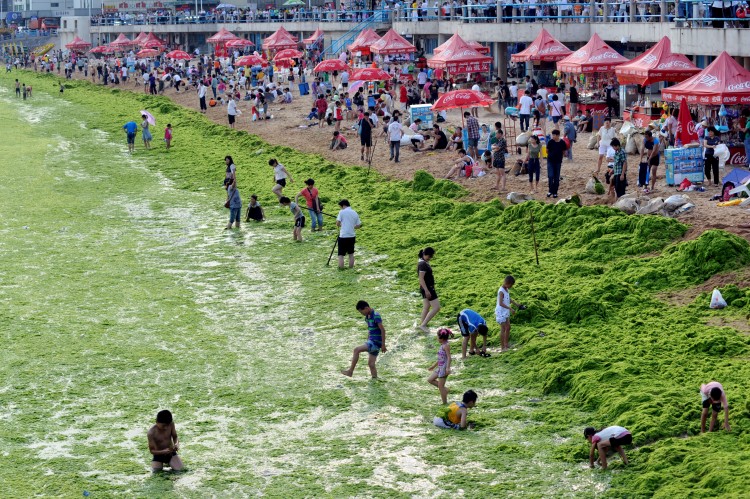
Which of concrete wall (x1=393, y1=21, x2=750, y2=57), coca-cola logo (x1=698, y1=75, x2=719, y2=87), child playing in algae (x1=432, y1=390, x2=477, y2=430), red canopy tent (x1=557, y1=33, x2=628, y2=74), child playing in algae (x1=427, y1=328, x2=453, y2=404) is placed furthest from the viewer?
red canopy tent (x1=557, y1=33, x2=628, y2=74)

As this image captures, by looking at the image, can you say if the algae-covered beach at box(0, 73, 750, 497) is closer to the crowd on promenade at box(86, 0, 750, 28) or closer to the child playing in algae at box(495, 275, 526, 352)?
the child playing in algae at box(495, 275, 526, 352)

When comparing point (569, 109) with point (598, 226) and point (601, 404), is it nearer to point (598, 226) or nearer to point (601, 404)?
point (598, 226)

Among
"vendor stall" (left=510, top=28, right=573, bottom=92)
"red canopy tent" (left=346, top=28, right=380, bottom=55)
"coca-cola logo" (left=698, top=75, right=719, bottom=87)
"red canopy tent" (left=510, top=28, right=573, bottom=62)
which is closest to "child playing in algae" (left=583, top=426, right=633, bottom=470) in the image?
"coca-cola logo" (left=698, top=75, right=719, bottom=87)

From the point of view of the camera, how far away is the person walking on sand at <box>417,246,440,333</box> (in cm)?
1970

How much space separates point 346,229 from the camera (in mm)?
23578

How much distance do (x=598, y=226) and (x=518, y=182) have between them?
21.1 ft

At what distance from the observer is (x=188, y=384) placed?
18.2 meters

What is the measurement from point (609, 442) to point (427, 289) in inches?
248

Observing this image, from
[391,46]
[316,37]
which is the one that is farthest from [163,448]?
[316,37]

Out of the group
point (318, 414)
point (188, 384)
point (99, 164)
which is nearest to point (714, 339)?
point (318, 414)

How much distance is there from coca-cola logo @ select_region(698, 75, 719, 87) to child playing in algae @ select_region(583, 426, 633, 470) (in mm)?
16626

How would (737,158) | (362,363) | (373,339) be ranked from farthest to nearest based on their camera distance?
1. (737,158)
2. (362,363)
3. (373,339)

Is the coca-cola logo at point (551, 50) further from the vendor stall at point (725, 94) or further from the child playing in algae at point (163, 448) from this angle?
the child playing in algae at point (163, 448)

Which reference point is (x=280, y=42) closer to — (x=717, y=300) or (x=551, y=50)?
(x=551, y=50)
